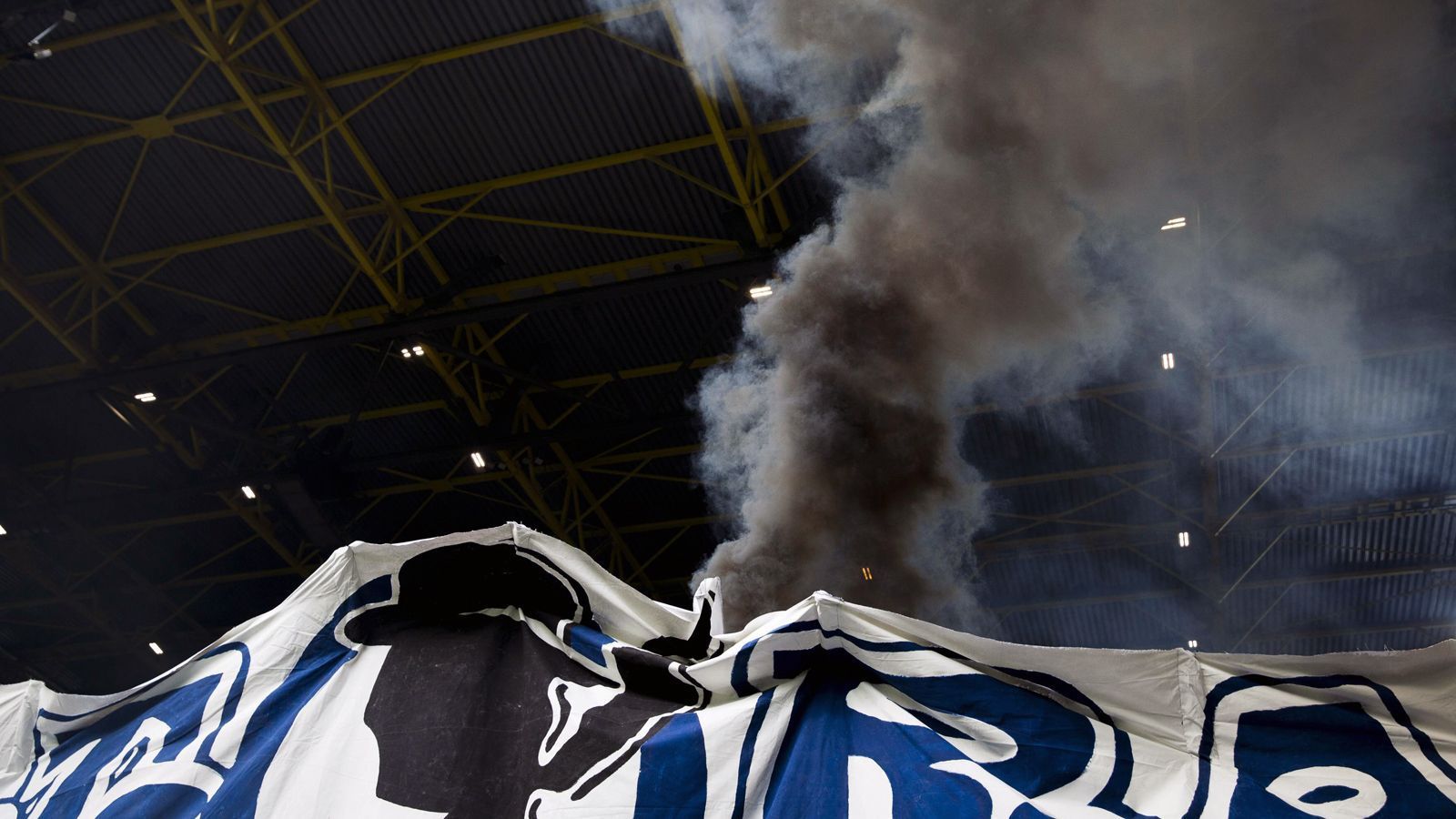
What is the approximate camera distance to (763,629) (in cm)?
339

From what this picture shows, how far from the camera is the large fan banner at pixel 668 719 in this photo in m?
2.97

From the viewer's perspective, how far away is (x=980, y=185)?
31.4ft

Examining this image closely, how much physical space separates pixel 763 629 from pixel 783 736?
327 millimetres

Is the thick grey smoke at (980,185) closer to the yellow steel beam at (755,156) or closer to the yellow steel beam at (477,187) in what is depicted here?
the yellow steel beam at (755,156)

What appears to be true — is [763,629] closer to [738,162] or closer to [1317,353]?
[738,162]

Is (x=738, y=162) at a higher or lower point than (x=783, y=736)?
higher

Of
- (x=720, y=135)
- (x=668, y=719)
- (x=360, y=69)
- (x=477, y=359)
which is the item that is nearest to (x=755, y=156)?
(x=720, y=135)

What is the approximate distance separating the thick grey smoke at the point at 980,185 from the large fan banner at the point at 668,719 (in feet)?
16.6

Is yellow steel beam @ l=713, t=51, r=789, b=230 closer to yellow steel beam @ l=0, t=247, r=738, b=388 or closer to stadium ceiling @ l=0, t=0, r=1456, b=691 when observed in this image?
stadium ceiling @ l=0, t=0, r=1456, b=691

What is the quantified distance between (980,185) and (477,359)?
5.71m

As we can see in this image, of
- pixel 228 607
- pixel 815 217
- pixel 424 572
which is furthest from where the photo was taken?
pixel 228 607

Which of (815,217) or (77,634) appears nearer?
(815,217)

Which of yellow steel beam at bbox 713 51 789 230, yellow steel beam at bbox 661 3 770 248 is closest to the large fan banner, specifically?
yellow steel beam at bbox 661 3 770 248

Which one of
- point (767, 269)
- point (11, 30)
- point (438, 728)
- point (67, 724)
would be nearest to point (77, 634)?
point (11, 30)
